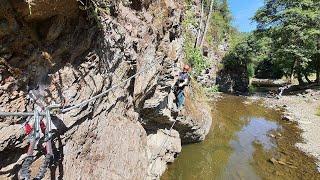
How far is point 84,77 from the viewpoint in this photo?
6906 mm

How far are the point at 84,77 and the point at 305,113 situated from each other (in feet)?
70.4

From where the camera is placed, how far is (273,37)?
121 feet

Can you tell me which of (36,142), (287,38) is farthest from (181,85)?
(287,38)

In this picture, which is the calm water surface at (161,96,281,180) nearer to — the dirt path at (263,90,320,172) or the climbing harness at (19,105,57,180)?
the dirt path at (263,90,320,172)

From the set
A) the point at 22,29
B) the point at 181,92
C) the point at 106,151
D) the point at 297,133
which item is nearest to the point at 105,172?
the point at 106,151

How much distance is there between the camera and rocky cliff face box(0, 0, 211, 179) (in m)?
5.57

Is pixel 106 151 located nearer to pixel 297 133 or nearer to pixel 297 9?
pixel 297 133

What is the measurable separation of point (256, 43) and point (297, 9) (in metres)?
7.11

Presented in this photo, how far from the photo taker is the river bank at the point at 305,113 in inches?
663

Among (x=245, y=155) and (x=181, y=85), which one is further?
(x=245, y=155)

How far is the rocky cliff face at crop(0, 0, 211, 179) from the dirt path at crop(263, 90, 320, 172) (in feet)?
30.3

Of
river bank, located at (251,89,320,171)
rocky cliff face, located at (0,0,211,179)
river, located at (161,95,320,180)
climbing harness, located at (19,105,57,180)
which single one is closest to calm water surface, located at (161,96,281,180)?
river, located at (161,95,320,180)

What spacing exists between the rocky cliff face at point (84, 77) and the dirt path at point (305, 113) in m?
9.23

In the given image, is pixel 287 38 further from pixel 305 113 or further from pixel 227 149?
pixel 227 149
